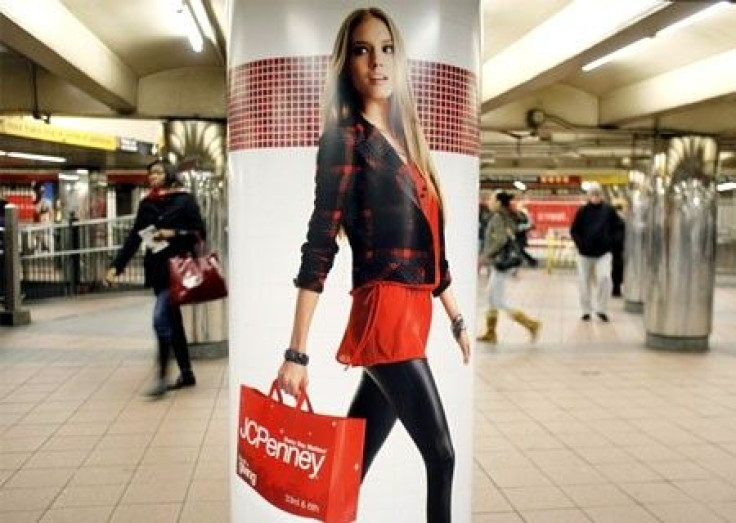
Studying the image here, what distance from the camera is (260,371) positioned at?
2418 millimetres

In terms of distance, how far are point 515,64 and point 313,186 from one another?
4683mm

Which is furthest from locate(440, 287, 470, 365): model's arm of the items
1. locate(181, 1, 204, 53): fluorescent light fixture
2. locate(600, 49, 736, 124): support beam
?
locate(600, 49, 736, 124): support beam

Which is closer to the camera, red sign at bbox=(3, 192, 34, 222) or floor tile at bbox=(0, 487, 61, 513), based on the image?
floor tile at bbox=(0, 487, 61, 513)

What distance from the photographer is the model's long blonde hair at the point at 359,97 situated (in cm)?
223

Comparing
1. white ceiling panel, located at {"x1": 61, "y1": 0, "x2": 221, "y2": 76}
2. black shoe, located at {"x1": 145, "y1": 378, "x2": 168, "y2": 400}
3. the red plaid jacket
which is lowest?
black shoe, located at {"x1": 145, "y1": 378, "x2": 168, "y2": 400}

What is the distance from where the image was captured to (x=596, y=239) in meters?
9.34

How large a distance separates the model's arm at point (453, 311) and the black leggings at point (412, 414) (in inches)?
6.3

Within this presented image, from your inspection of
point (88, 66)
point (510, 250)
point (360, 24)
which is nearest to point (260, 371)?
point (360, 24)

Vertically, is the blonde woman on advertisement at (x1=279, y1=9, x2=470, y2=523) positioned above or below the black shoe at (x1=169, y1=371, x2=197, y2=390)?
above

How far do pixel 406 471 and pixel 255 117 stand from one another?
1.23 metres

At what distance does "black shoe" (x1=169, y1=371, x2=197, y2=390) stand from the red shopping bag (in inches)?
148

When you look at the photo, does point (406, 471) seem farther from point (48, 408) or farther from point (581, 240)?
point (581, 240)

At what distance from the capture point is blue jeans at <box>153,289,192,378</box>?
18.5ft

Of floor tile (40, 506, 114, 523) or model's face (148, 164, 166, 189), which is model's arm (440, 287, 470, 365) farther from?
model's face (148, 164, 166, 189)
